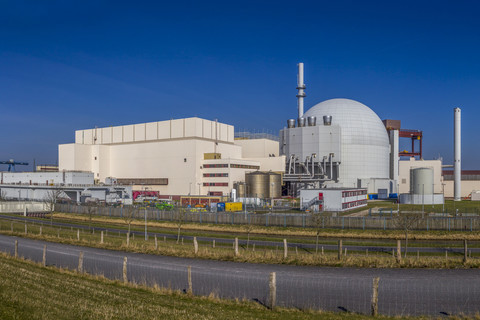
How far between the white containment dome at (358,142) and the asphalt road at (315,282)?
88.3 meters

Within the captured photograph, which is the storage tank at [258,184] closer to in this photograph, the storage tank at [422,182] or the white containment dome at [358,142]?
the white containment dome at [358,142]

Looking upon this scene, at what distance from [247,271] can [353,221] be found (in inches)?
1124

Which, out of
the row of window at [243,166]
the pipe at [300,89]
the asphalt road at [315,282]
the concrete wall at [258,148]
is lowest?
the asphalt road at [315,282]

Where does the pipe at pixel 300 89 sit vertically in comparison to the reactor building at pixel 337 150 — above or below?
above

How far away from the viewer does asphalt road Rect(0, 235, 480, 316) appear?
16016 millimetres

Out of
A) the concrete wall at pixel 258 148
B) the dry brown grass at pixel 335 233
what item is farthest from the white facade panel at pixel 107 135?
the dry brown grass at pixel 335 233

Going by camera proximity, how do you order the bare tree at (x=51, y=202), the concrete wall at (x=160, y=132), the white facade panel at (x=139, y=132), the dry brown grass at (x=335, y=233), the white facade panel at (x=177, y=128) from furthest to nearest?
1. the white facade panel at (x=139, y=132)
2. the white facade panel at (x=177, y=128)
3. the concrete wall at (x=160, y=132)
4. the bare tree at (x=51, y=202)
5. the dry brown grass at (x=335, y=233)

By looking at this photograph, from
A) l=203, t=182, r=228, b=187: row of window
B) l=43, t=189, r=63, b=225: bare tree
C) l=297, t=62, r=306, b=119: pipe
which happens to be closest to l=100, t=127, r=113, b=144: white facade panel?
l=203, t=182, r=228, b=187: row of window

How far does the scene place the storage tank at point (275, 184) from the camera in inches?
3935

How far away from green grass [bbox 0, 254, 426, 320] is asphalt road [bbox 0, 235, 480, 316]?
1561mm

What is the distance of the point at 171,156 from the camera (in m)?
106

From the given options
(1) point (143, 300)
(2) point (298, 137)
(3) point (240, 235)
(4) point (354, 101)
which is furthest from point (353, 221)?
(4) point (354, 101)

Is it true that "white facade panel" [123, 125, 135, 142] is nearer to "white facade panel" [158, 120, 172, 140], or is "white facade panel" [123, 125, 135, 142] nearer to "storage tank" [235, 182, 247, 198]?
"white facade panel" [158, 120, 172, 140]

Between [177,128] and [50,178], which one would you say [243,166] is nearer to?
[177,128]
